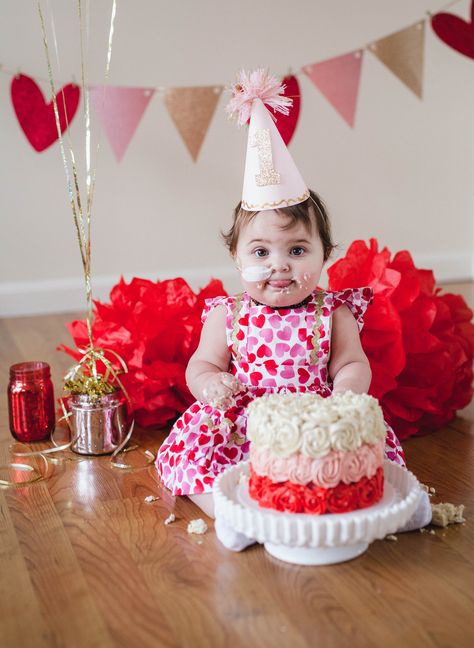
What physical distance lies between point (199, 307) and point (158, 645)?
102 centimetres

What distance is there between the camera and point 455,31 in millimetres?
2809

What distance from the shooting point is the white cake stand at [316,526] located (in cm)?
120

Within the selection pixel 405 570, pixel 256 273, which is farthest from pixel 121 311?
pixel 405 570

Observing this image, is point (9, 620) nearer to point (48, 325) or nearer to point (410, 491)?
point (410, 491)

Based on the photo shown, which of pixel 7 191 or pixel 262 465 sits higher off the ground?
pixel 7 191

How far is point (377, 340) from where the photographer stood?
5.95 feet

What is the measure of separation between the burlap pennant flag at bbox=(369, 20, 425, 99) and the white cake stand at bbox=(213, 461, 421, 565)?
190cm

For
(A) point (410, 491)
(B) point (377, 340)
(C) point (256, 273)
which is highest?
(C) point (256, 273)

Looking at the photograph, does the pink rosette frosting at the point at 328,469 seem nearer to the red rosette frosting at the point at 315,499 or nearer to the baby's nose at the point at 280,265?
the red rosette frosting at the point at 315,499

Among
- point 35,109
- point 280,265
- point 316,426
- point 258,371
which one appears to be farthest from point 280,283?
point 35,109

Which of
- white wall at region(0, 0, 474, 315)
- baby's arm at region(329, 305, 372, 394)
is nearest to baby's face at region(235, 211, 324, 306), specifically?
baby's arm at region(329, 305, 372, 394)

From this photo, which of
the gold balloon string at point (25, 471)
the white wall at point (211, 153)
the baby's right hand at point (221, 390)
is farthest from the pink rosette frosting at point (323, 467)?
the white wall at point (211, 153)

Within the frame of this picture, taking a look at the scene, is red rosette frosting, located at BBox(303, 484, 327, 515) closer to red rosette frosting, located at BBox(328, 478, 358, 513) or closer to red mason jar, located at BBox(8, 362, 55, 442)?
red rosette frosting, located at BBox(328, 478, 358, 513)

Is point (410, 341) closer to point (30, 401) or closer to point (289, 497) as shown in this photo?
point (289, 497)
